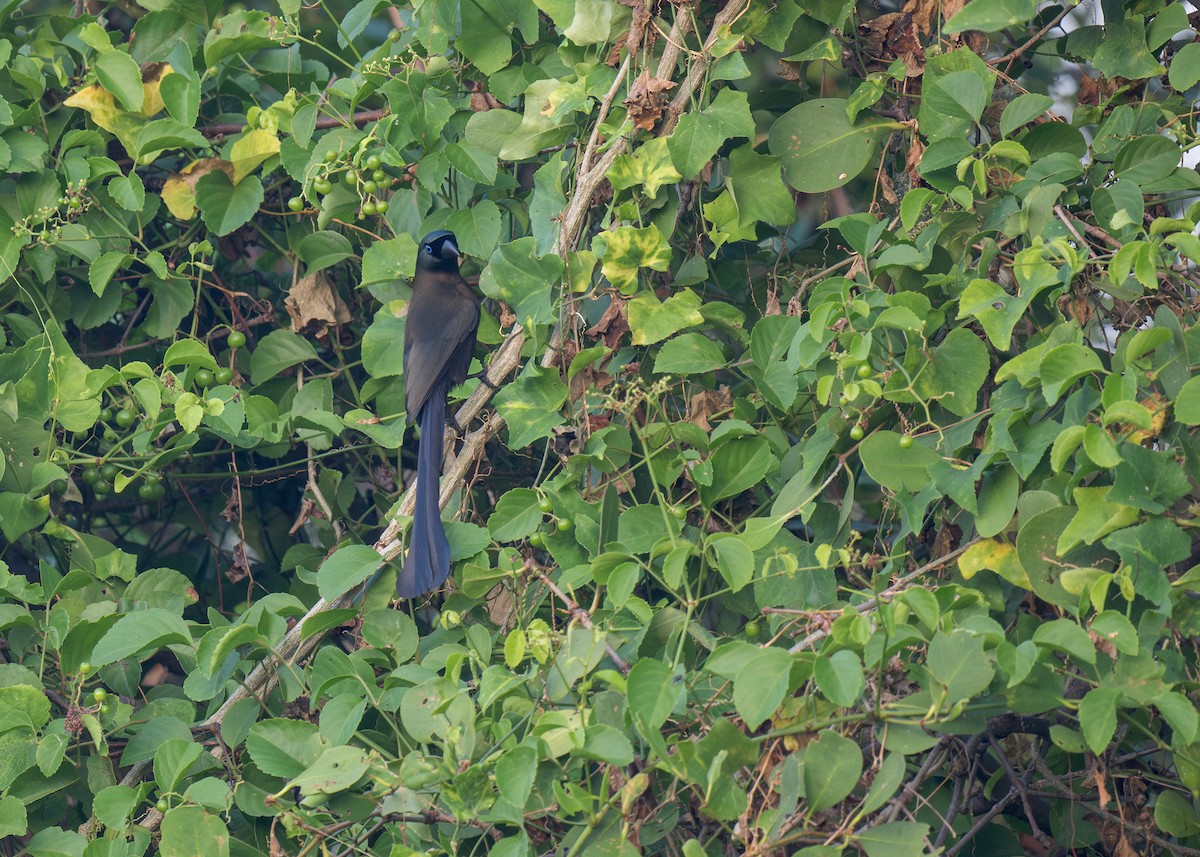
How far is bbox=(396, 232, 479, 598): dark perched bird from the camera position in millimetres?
2645

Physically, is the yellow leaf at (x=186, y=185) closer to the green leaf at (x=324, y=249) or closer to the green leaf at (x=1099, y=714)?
the green leaf at (x=324, y=249)

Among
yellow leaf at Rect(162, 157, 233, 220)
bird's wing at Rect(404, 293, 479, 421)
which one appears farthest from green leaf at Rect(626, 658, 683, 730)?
yellow leaf at Rect(162, 157, 233, 220)

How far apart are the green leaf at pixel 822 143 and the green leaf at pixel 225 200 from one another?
53.4 inches

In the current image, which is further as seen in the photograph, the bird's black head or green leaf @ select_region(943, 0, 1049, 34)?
the bird's black head

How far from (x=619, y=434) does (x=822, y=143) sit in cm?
83

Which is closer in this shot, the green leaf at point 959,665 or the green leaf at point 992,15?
the green leaf at point 959,665

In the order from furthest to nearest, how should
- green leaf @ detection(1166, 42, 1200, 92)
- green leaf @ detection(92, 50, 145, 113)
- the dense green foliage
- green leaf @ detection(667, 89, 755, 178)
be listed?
1. green leaf @ detection(92, 50, 145, 113)
2. green leaf @ detection(667, 89, 755, 178)
3. green leaf @ detection(1166, 42, 1200, 92)
4. the dense green foliage

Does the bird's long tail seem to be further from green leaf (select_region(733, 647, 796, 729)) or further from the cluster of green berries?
green leaf (select_region(733, 647, 796, 729))

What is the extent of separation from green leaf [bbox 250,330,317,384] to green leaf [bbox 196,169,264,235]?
0.30 m

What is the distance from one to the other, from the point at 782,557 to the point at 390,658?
95cm

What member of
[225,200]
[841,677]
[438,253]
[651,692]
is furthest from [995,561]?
[225,200]

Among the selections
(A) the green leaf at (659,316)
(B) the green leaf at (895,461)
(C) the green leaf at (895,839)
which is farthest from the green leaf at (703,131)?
(C) the green leaf at (895,839)

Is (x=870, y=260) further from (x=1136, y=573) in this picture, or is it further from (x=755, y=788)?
(x=755, y=788)

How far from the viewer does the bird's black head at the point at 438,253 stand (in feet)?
10.7
